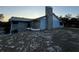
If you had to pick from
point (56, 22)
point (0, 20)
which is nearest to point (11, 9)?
point (0, 20)

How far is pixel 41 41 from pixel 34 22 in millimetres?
307

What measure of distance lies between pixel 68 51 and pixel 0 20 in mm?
1130

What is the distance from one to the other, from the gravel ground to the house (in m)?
0.08

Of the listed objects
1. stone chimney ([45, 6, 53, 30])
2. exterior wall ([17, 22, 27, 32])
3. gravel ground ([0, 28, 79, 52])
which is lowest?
gravel ground ([0, 28, 79, 52])

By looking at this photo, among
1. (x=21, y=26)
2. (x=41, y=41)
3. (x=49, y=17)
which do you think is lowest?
(x=41, y=41)

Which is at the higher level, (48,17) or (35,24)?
(48,17)

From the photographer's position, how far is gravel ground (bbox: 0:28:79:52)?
627 centimetres

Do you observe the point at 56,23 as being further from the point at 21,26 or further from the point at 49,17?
the point at 21,26

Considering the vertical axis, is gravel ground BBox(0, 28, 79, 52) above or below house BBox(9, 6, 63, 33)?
below

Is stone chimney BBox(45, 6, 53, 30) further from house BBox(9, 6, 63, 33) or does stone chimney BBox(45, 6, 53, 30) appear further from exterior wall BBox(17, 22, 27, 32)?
exterior wall BBox(17, 22, 27, 32)

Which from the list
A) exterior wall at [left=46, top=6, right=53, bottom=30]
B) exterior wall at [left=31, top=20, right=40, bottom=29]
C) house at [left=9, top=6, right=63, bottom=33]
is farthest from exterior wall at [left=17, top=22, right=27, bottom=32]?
exterior wall at [left=46, top=6, right=53, bottom=30]

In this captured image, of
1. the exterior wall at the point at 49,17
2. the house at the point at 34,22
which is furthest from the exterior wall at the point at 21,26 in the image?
the exterior wall at the point at 49,17

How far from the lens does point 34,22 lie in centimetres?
630

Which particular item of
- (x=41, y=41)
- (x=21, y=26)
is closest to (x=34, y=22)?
(x=21, y=26)
